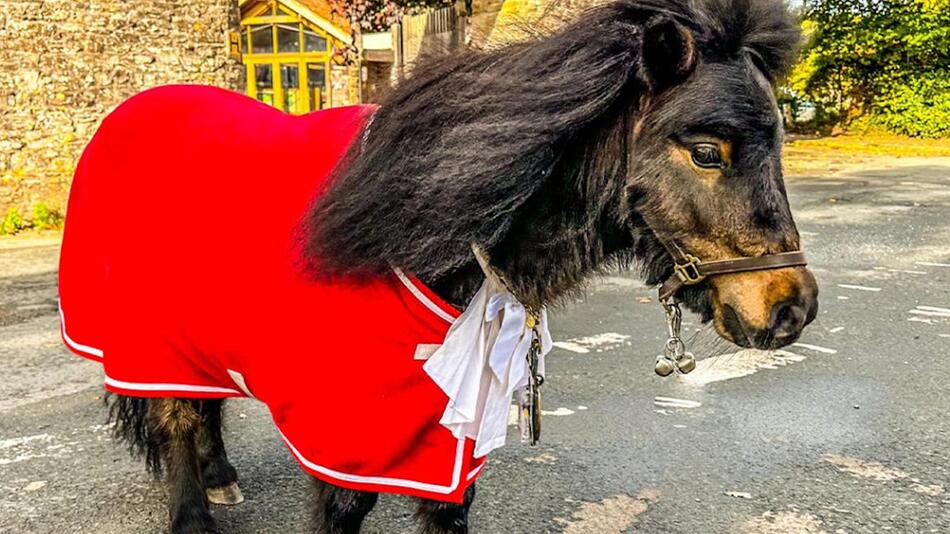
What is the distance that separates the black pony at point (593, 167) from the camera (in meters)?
2.10

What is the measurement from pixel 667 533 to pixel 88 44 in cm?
1029

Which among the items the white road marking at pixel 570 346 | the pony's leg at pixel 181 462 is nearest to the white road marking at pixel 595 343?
the white road marking at pixel 570 346

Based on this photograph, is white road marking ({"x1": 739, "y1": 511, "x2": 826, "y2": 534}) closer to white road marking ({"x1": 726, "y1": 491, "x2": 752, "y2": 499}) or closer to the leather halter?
white road marking ({"x1": 726, "y1": 491, "x2": 752, "y2": 499})

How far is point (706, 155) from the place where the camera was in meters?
2.09

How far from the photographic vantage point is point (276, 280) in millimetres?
2531

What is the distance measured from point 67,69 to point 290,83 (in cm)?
1290

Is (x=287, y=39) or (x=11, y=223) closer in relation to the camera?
(x=11, y=223)

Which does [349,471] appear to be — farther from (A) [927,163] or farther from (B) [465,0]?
(A) [927,163]

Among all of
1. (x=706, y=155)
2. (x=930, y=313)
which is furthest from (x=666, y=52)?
(x=930, y=313)

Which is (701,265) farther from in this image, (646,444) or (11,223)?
(11,223)

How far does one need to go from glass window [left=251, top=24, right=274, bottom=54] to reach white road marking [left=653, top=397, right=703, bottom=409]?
20.6 m

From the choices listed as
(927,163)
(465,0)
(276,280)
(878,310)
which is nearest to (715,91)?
(276,280)

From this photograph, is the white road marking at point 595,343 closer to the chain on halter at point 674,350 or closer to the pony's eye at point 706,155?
the chain on halter at point 674,350

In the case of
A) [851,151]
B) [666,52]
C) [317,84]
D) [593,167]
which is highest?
[317,84]
